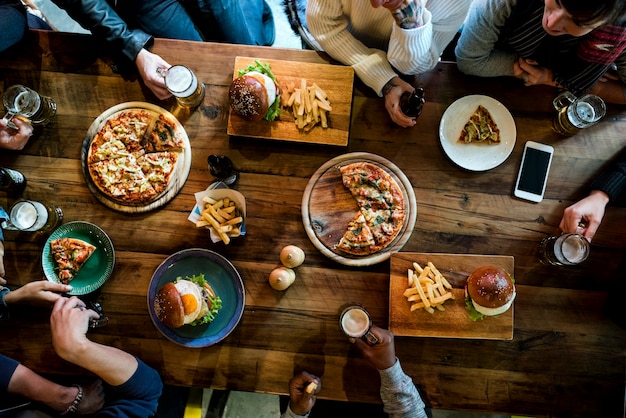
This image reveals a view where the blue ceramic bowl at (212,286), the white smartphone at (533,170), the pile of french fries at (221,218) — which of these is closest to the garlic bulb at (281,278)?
the blue ceramic bowl at (212,286)

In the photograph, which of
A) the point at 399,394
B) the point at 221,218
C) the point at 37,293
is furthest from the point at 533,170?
the point at 37,293

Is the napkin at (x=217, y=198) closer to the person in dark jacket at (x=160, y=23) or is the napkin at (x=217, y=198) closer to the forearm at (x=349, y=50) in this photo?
the person in dark jacket at (x=160, y=23)

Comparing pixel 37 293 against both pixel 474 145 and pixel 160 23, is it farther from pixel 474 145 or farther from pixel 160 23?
pixel 474 145

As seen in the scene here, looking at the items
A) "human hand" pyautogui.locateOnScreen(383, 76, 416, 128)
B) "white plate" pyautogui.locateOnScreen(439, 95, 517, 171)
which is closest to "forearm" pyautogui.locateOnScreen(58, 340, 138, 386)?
"human hand" pyautogui.locateOnScreen(383, 76, 416, 128)

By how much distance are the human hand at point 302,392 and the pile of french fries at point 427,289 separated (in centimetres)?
63

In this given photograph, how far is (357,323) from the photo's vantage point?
7.43ft

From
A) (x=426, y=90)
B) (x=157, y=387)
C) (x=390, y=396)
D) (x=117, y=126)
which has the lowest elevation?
(x=157, y=387)

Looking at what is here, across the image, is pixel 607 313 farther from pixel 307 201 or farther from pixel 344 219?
pixel 307 201

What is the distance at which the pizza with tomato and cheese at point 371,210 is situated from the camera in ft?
7.73

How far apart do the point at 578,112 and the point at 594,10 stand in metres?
0.78

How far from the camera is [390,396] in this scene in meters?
2.21

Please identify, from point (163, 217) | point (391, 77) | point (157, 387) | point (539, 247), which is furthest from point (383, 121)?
point (157, 387)

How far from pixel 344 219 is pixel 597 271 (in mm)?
1357

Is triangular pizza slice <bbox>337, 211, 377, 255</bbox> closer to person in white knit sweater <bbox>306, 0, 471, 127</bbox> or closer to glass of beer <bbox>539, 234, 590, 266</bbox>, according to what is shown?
person in white knit sweater <bbox>306, 0, 471, 127</bbox>
